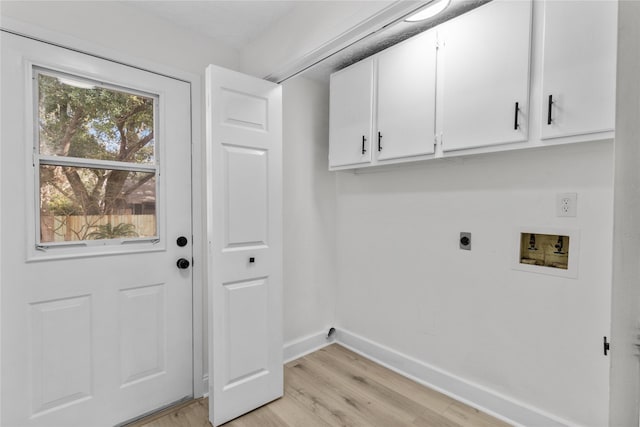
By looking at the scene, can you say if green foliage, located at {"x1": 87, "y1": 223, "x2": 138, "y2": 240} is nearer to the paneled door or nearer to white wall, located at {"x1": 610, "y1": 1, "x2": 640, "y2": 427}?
the paneled door

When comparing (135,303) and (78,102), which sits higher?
(78,102)

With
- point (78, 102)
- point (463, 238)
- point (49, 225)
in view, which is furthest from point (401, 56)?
point (49, 225)

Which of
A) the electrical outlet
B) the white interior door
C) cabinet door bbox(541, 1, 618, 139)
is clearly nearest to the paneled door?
the white interior door

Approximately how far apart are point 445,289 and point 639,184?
76.0 inches

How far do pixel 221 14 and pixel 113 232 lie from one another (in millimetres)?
1396

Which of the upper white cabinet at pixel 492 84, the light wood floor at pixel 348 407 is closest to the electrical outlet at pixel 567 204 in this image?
the upper white cabinet at pixel 492 84

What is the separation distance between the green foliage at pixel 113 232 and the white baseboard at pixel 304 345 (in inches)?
57.3

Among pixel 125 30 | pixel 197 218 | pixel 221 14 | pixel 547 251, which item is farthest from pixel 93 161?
pixel 547 251

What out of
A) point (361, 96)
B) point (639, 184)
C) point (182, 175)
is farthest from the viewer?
point (361, 96)

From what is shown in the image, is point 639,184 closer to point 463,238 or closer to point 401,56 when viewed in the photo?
point 463,238

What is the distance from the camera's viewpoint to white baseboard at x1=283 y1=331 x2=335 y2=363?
2514 mm

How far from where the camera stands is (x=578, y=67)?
53.6 inches

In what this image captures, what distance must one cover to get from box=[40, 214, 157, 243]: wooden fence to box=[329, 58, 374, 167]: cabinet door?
4.59 feet

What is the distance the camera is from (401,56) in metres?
2.02
